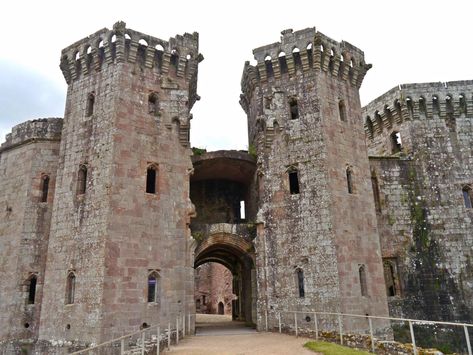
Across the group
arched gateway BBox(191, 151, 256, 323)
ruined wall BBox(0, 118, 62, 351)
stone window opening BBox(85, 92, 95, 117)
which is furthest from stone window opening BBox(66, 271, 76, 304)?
stone window opening BBox(85, 92, 95, 117)

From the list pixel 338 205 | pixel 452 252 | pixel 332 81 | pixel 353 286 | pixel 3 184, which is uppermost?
pixel 332 81

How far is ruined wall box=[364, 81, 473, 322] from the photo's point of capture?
21531 mm

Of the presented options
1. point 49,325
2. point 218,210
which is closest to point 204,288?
point 218,210

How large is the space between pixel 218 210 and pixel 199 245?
17.5 feet

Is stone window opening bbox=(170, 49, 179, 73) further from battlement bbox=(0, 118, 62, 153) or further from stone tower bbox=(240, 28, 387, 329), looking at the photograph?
battlement bbox=(0, 118, 62, 153)

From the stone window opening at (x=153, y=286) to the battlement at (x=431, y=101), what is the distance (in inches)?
680

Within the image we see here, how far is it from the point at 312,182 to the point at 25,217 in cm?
1366

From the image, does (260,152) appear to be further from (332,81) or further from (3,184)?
(3,184)

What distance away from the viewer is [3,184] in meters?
21.3

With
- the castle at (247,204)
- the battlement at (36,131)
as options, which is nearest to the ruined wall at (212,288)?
the castle at (247,204)

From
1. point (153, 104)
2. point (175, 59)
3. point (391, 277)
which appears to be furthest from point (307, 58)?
point (391, 277)

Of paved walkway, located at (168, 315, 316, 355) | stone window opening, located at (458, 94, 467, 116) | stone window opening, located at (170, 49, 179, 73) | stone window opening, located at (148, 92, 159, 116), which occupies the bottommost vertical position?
paved walkway, located at (168, 315, 316, 355)

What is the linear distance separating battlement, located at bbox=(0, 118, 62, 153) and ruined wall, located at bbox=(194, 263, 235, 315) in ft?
80.4

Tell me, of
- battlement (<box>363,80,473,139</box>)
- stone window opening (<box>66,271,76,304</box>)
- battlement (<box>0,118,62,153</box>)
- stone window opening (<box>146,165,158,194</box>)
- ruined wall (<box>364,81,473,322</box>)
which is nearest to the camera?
stone window opening (<box>66,271,76,304</box>)
